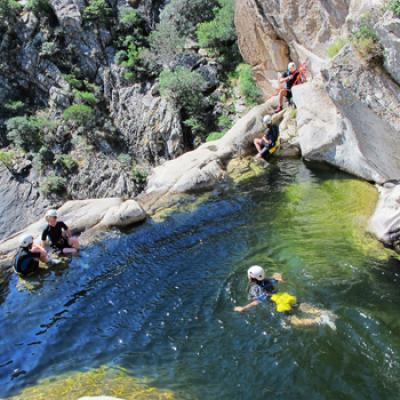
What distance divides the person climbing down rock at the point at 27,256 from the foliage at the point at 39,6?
94.4ft

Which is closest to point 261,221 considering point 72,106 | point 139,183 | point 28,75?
point 139,183

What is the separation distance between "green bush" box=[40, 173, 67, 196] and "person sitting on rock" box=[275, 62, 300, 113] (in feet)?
57.5

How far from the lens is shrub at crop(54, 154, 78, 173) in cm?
2966

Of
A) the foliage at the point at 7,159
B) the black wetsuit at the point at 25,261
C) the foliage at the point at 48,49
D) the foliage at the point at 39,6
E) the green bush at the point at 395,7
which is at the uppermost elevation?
the foliage at the point at 39,6

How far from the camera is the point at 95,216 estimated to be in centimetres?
1386

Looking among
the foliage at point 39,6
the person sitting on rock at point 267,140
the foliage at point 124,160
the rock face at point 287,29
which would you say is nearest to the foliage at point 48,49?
the foliage at point 39,6

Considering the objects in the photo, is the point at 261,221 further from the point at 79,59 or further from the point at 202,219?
the point at 79,59

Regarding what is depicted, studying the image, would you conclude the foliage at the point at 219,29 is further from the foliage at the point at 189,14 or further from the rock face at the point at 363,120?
the rock face at the point at 363,120

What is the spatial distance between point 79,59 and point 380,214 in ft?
98.2

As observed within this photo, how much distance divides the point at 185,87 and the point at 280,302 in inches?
818

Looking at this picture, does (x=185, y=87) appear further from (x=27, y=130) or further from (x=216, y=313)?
(x=216, y=313)

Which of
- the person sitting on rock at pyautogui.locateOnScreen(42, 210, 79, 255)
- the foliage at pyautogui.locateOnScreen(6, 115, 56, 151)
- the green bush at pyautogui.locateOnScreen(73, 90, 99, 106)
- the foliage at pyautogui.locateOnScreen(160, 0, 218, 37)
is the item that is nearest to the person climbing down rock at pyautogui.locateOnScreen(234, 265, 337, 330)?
the person sitting on rock at pyautogui.locateOnScreen(42, 210, 79, 255)

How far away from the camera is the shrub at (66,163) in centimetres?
2966

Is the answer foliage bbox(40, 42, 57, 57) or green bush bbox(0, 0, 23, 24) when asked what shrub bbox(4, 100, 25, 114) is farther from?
green bush bbox(0, 0, 23, 24)
